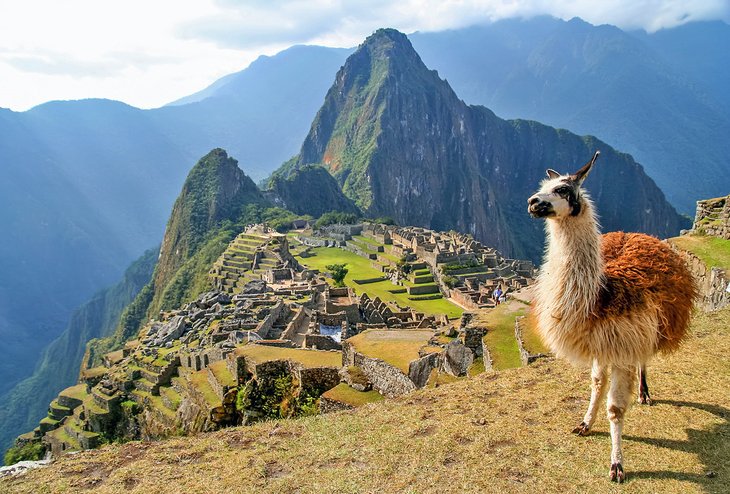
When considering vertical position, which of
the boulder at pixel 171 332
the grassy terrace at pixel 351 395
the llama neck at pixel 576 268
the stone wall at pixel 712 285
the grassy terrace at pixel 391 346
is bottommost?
the boulder at pixel 171 332

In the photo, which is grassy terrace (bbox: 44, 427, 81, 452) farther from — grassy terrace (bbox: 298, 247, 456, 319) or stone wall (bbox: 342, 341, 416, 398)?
grassy terrace (bbox: 298, 247, 456, 319)

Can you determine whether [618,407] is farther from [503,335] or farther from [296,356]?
[296,356]

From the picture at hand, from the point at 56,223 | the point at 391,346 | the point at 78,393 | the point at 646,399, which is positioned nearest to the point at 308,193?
the point at 78,393

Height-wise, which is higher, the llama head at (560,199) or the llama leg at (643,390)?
the llama head at (560,199)

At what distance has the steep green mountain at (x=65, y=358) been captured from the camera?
170 ft

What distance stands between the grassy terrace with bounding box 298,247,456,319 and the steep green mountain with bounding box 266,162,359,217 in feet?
127

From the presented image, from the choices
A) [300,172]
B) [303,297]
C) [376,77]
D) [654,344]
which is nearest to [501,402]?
[654,344]

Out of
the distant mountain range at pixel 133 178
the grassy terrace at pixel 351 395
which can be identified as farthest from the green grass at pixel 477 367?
the distant mountain range at pixel 133 178

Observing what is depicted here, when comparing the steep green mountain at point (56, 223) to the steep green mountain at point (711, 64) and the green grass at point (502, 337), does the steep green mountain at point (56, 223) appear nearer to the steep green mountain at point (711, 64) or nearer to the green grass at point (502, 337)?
the green grass at point (502, 337)

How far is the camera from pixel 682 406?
4.78 metres

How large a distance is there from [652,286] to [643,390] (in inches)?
48.8

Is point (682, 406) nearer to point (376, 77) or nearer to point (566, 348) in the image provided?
point (566, 348)

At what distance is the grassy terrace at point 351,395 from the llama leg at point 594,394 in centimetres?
373

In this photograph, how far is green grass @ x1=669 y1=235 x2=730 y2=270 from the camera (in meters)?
10.1
